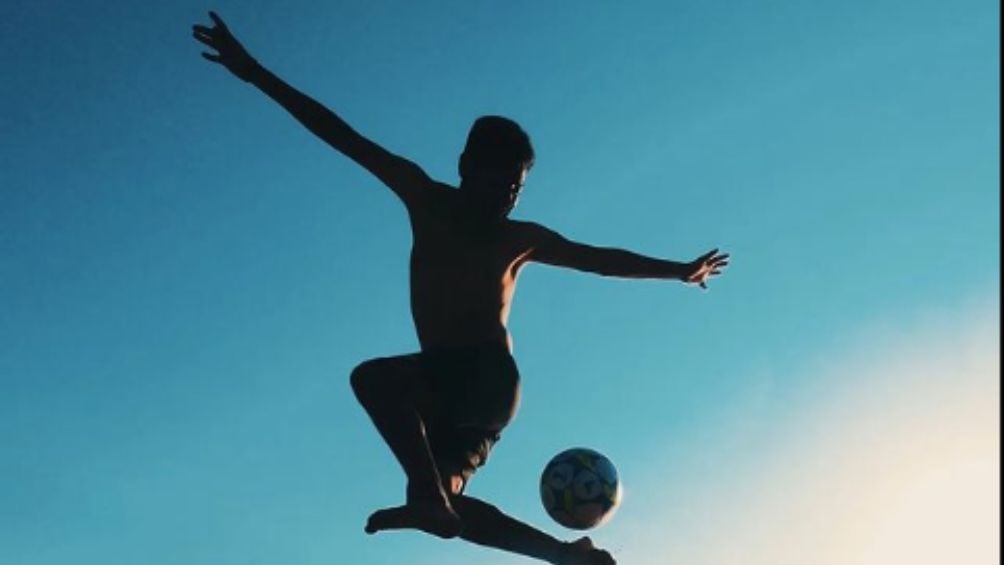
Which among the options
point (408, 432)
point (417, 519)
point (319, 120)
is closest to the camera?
point (417, 519)

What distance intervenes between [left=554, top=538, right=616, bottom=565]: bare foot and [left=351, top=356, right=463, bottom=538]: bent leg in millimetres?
803

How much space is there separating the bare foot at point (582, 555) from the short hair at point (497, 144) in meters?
2.32

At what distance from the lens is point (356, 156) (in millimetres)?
7238

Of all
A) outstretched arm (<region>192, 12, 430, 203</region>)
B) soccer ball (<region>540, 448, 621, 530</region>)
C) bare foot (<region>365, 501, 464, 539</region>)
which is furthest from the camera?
soccer ball (<region>540, 448, 621, 530</region>)

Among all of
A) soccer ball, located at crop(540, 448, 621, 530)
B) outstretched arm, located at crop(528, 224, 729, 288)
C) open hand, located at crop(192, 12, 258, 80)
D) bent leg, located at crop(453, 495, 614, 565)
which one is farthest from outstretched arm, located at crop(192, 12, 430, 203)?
soccer ball, located at crop(540, 448, 621, 530)

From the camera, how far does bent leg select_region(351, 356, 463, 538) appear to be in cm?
633

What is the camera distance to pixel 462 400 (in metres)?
6.99

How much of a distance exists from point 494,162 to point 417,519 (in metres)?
2.23

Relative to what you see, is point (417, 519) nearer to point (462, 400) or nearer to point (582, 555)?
point (462, 400)

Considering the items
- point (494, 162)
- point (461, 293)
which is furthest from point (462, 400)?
point (494, 162)

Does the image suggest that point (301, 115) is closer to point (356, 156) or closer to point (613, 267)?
point (356, 156)

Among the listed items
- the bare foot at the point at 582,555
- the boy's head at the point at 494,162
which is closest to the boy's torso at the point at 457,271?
the boy's head at the point at 494,162

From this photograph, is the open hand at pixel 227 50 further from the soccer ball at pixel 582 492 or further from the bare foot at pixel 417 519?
the soccer ball at pixel 582 492

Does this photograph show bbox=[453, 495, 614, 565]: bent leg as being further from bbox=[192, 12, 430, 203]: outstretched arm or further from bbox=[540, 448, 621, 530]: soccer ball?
bbox=[192, 12, 430, 203]: outstretched arm
